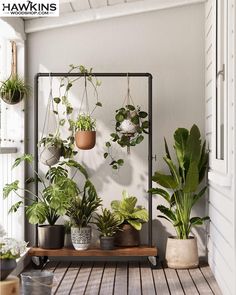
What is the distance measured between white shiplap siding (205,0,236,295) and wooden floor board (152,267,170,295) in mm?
455

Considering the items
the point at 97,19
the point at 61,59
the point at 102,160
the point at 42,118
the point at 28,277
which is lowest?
the point at 28,277

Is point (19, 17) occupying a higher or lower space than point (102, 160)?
higher

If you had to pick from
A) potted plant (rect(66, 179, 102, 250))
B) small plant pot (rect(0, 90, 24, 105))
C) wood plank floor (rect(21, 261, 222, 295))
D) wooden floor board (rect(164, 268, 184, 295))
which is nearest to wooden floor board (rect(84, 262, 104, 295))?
wood plank floor (rect(21, 261, 222, 295))

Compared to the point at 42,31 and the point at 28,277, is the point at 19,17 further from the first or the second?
the point at 28,277

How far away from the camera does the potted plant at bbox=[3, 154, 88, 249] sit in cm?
575

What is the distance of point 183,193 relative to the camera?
6098 millimetres

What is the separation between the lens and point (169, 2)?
249 inches

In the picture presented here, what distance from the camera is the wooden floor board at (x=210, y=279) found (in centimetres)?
516

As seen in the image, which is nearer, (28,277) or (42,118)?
(28,277)

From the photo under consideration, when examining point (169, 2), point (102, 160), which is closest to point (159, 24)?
point (169, 2)

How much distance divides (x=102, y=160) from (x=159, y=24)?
1.50m

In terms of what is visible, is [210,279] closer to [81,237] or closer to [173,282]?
[173,282]

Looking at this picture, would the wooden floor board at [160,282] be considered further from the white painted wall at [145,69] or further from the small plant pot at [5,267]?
the small plant pot at [5,267]

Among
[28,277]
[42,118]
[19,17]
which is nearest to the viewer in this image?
[28,277]
